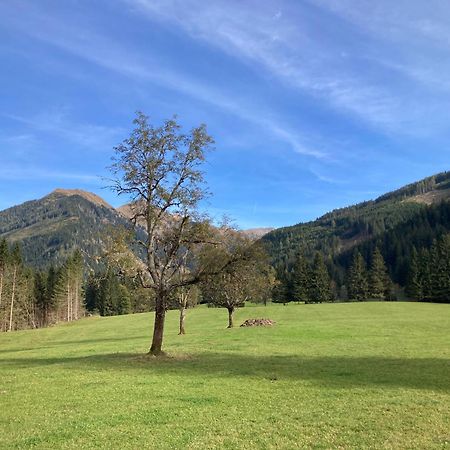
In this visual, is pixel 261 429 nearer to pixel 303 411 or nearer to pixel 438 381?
pixel 303 411

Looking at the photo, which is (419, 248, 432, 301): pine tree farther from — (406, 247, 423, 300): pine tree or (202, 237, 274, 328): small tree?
(202, 237, 274, 328): small tree

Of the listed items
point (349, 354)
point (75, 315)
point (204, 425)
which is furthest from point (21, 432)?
point (75, 315)

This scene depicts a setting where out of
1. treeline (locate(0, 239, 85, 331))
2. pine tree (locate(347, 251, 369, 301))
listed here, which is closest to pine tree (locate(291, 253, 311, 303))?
pine tree (locate(347, 251, 369, 301))

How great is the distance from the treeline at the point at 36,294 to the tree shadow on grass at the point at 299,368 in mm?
66411

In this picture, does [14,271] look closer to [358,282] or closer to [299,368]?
[299,368]

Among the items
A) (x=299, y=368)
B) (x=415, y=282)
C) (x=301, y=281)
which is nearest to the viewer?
(x=299, y=368)

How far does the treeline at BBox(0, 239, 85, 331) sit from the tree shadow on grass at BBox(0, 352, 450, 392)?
66411 mm

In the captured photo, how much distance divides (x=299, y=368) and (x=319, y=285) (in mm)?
121617

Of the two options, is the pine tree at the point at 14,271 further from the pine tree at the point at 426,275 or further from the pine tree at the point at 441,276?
the pine tree at the point at 441,276

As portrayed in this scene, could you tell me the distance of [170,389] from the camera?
19594 mm

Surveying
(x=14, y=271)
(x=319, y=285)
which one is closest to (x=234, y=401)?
(x=14, y=271)

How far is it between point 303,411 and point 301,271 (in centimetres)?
13097

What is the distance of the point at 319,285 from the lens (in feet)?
471

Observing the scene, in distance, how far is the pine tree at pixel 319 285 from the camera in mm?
143288
